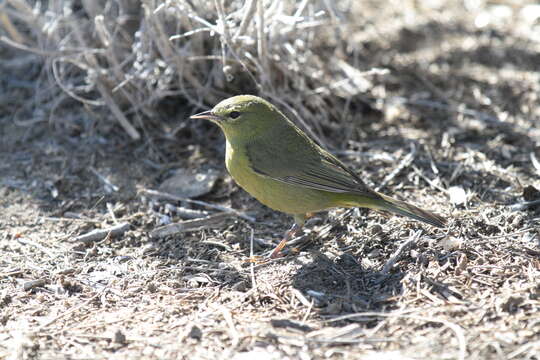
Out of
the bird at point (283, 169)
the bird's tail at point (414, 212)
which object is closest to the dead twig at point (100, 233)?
the bird at point (283, 169)

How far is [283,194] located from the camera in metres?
4.83

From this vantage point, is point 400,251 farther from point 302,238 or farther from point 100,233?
point 100,233

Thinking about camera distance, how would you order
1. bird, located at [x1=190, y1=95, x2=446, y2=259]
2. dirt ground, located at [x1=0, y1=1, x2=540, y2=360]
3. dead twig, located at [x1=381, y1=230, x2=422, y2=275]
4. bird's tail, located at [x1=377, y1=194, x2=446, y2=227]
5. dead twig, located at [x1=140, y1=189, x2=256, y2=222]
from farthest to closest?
dead twig, located at [x1=140, y1=189, x2=256, y2=222] → bird, located at [x1=190, y1=95, x2=446, y2=259] → bird's tail, located at [x1=377, y1=194, x2=446, y2=227] → dead twig, located at [x1=381, y1=230, x2=422, y2=275] → dirt ground, located at [x1=0, y1=1, x2=540, y2=360]

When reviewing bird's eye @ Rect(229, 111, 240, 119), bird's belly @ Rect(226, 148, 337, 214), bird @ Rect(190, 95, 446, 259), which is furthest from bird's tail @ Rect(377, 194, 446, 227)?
bird's eye @ Rect(229, 111, 240, 119)

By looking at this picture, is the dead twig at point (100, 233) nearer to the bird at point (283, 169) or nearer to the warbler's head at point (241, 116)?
the bird at point (283, 169)

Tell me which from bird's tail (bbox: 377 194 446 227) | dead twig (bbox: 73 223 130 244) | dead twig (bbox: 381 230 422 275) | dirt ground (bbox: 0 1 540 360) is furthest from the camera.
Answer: dead twig (bbox: 73 223 130 244)

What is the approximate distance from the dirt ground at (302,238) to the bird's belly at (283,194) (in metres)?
0.32

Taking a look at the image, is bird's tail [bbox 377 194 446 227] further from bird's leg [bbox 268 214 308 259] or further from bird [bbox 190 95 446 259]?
bird's leg [bbox 268 214 308 259]

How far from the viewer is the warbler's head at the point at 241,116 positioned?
5.04m

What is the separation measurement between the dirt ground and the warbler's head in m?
0.77

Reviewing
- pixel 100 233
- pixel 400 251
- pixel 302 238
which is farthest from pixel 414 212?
pixel 100 233

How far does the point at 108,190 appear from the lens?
222 inches

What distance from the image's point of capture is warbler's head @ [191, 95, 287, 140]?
16.5 feet

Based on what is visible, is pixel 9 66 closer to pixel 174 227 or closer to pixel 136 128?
pixel 136 128
